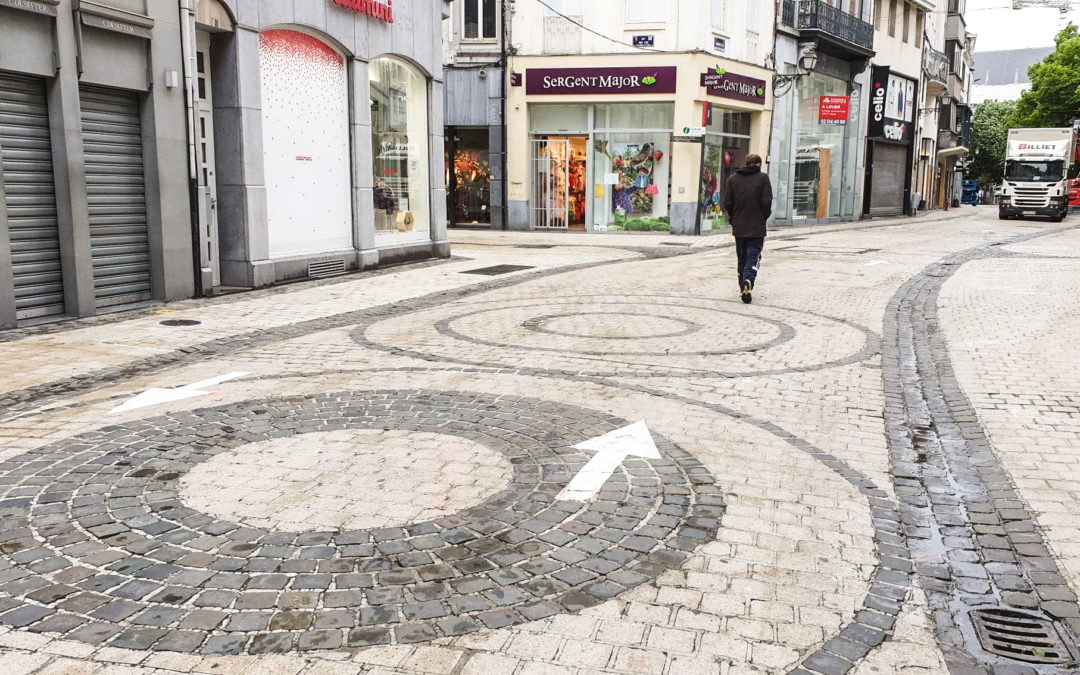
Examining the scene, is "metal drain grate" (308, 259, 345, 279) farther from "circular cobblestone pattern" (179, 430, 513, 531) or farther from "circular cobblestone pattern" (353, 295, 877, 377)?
"circular cobblestone pattern" (179, 430, 513, 531)

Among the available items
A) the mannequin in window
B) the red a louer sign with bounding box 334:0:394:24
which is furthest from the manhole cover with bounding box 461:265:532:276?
the red a louer sign with bounding box 334:0:394:24

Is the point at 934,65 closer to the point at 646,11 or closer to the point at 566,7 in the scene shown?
the point at 646,11

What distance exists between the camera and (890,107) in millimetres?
39688

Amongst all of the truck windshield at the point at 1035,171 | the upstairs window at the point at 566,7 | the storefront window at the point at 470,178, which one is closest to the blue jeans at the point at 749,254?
the upstairs window at the point at 566,7

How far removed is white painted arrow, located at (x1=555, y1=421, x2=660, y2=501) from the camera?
4.66 metres

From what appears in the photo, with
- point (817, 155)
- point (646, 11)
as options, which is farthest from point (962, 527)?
point (817, 155)

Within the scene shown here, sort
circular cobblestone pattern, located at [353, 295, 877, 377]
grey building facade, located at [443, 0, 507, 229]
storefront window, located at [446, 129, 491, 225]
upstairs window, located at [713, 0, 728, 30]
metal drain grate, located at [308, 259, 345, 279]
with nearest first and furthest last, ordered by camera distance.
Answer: circular cobblestone pattern, located at [353, 295, 877, 377], metal drain grate, located at [308, 259, 345, 279], upstairs window, located at [713, 0, 728, 30], grey building facade, located at [443, 0, 507, 229], storefront window, located at [446, 129, 491, 225]

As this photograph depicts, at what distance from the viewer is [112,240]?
35.3ft

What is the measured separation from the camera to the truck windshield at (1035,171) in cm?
3822

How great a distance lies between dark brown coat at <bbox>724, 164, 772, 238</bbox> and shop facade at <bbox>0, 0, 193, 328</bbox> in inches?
276

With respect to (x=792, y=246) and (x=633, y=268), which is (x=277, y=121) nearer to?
(x=633, y=268)

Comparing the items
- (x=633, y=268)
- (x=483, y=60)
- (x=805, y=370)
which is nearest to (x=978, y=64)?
(x=483, y=60)

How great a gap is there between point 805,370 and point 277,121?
881 cm

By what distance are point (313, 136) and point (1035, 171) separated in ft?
115
